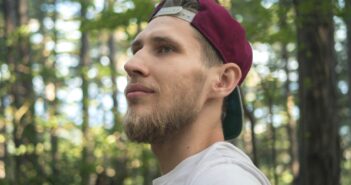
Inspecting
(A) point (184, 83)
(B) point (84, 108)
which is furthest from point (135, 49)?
(B) point (84, 108)

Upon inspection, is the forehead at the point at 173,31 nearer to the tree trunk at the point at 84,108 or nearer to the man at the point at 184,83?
the man at the point at 184,83

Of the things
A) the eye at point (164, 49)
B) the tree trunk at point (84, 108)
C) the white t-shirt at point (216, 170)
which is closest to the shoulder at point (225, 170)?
the white t-shirt at point (216, 170)

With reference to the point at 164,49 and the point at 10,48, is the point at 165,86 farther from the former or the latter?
the point at 10,48

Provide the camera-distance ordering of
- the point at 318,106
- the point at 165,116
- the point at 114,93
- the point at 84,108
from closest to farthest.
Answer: the point at 165,116, the point at 318,106, the point at 84,108, the point at 114,93

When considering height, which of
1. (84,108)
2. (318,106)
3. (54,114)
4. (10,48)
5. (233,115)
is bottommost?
(84,108)

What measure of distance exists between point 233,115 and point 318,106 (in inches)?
249

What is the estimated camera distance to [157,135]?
1.74 metres

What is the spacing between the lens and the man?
1.73m

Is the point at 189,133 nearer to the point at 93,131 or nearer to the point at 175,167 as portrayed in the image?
the point at 175,167

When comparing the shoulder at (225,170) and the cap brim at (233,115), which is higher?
the shoulder at (225,170)

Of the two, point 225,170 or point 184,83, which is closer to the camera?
point 225,170

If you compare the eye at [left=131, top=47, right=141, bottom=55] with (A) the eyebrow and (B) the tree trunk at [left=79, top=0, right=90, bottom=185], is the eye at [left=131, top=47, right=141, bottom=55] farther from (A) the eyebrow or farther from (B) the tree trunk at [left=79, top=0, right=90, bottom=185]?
(B) the tree trunk at [left=79, top=0, right=90, bottom=185]

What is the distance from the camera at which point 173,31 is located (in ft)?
5.95

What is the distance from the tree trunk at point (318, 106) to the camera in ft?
25.6
